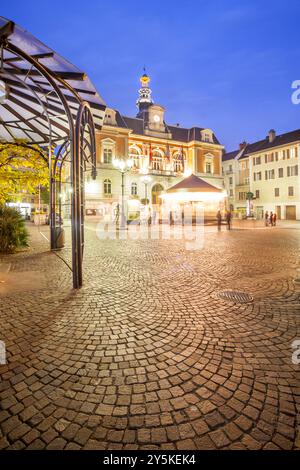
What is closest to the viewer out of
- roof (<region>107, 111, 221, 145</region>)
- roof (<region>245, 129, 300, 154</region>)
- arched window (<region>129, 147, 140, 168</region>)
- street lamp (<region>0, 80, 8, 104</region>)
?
street lamp (<region>0, 80, 8, 104</region>)

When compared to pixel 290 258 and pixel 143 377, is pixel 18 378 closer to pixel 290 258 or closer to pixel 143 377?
pixel 143 377

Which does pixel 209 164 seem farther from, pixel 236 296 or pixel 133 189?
pixel 236 296

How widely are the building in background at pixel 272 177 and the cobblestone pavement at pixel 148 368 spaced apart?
1591 inches

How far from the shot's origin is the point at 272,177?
46.9 meters

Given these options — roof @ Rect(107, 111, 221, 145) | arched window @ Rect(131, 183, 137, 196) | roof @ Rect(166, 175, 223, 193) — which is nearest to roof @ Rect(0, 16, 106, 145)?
roof @ Rect(166, 175, 223, 193)

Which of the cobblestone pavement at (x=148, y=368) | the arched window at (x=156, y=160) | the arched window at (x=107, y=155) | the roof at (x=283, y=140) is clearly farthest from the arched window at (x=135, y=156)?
the cobblestone pavement at (x=148, y=368)

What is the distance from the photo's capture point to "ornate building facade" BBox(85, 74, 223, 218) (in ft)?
132

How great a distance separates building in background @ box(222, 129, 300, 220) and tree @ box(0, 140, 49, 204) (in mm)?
37349

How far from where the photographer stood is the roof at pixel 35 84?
450cm

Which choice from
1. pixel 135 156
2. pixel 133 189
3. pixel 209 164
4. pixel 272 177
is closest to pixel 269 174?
pixel 272 177

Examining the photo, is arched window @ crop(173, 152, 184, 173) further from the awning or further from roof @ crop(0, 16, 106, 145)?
roof @ crop(0, 16, 106, 145)

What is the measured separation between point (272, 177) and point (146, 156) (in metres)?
→ 25.7

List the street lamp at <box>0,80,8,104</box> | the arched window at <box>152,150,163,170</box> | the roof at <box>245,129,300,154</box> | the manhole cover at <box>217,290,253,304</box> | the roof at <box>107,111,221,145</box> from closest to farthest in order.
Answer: the manhole cover at <box>217,290,253,304</box> < the street lamp at <box>0,80,8,104</box> < the roof at <box>245,129,300,154</box> < the roof at <box>107,111,221,145</box> < the arched window at <box>152,150,163,170</box>
